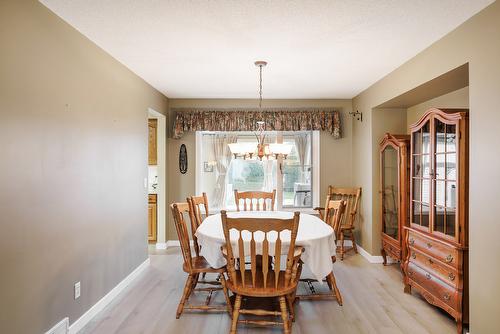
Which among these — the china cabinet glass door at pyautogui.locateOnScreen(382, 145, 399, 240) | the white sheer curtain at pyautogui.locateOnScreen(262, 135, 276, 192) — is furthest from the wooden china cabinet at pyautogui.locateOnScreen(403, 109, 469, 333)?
the white sheer curtain at pyautogui.locateOnScreen(262, 135, 276, 192)

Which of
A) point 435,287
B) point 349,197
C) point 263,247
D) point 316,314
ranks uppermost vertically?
point 349,197

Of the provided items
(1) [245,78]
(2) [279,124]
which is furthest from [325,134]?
(1) [245,78]

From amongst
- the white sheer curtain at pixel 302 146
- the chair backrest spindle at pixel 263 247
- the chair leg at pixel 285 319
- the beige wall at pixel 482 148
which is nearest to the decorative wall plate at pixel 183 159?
the white sheer curtain at pixel 302 146

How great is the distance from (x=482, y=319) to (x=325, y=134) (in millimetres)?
3380

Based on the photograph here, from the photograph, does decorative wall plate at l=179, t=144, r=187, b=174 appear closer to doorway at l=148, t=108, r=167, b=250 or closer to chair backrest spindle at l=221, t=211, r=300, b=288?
doorway at l=148, t=108, r=167, b=250

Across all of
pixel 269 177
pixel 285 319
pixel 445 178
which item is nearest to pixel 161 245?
pixel 269 177

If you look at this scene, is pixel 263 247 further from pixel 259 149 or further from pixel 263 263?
pixel 259 149

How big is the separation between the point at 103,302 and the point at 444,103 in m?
3.95

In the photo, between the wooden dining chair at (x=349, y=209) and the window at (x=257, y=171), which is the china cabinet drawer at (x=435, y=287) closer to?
the wooden dining chair at (x=349, y=209)

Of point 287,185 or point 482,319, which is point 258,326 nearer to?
point 482,319

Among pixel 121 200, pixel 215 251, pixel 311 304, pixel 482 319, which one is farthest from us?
pixel 121 200

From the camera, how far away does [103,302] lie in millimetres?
2939

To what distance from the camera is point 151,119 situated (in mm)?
5289

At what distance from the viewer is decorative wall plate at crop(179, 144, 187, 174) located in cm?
516
